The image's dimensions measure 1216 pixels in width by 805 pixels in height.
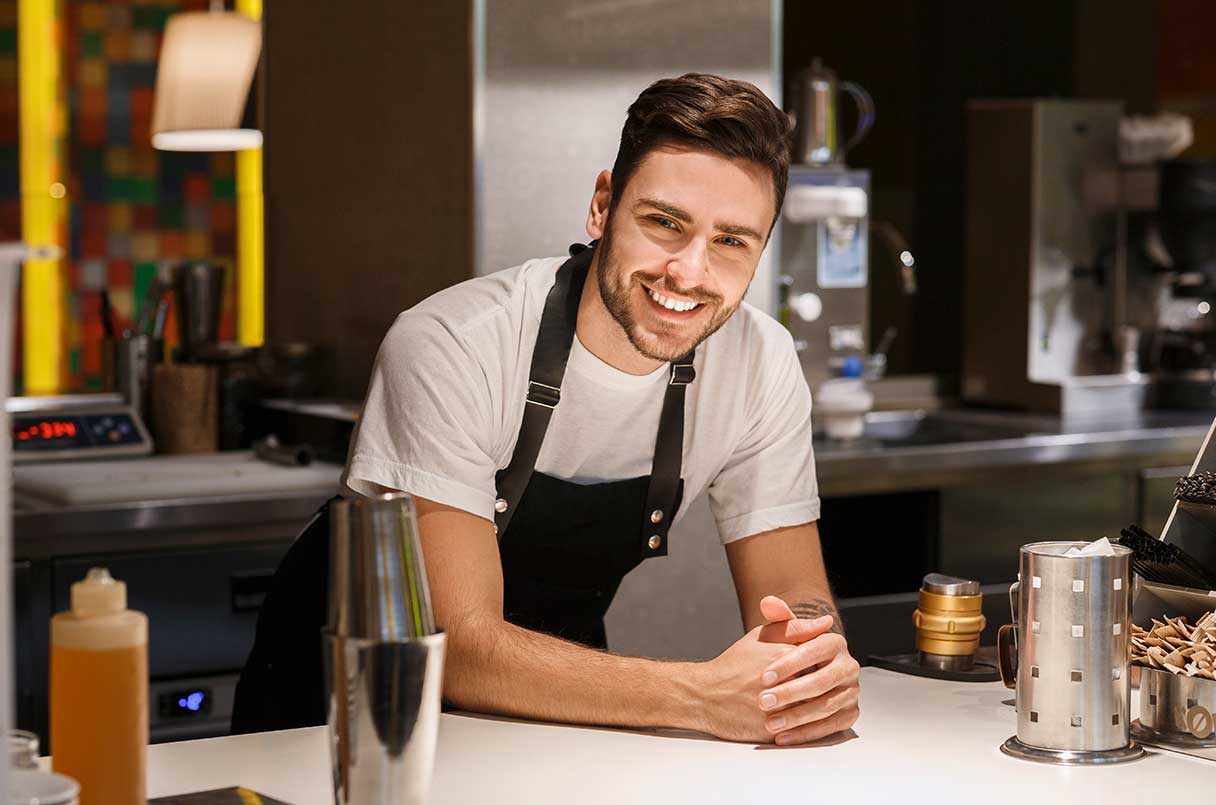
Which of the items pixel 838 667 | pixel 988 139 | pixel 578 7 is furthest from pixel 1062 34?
pixel 838 667

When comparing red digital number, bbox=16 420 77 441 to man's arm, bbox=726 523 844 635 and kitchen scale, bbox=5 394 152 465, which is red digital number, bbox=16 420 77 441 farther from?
man's arm, bbox=726 523 844 635

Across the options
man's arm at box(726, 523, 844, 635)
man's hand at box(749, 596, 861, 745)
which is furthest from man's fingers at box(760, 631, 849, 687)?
man's arm at box(726, 523, 844, 635)

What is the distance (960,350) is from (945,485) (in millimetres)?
1640

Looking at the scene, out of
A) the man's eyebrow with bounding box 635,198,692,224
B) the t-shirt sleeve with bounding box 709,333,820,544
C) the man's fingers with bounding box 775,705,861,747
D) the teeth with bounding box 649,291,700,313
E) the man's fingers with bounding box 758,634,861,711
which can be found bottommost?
the man's fingers with bounding box 775,705,861,747

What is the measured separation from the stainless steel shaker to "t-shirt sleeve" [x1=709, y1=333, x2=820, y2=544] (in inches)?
27.1

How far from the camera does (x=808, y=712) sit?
5.37ft

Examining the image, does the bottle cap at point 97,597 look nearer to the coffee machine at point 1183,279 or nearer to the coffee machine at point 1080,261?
the coffee machine at point 1080,261

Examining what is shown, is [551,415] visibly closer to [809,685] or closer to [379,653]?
[809,685]

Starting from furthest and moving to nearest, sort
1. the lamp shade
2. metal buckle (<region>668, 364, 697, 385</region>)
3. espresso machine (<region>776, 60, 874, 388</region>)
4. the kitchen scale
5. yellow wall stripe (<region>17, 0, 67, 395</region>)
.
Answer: yellow wall stripe (<region>17, 0, 67, 395</region>), espresso machine (<region>776, 60, 874, 388</region>), the lamp shade, the kitchen scale, metal buckle (<region>668, 364, 697, 385</region>)

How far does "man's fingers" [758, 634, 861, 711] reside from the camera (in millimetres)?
1622

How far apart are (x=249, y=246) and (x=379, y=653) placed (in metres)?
4.46

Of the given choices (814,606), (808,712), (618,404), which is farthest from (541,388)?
(808,712)

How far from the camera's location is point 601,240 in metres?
2.27

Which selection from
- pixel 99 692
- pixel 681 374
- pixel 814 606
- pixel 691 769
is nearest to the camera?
pixel 99 692
